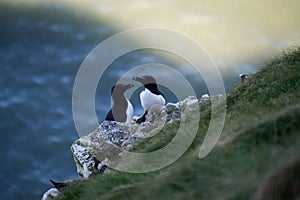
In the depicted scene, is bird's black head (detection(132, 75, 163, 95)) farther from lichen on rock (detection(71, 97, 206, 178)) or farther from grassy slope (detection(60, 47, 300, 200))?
grassy slope (detection(60, 47, 300, 200))

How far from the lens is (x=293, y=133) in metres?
8.48

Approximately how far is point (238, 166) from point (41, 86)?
22.0 metres

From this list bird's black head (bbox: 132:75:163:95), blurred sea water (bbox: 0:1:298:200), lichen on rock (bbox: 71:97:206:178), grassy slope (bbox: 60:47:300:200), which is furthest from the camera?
blurred sea water (bbox: 0:1:298:200)

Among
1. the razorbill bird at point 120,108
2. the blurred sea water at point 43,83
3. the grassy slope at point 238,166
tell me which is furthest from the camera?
the blurred sea water at point 43,83

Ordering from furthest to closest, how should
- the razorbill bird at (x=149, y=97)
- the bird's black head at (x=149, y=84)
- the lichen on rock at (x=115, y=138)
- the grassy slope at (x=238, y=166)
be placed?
the bird's black head at (x=149, y=84) → the razorbill bird at (x=149, y=97) → the lichen on rock at (x=115, y=138) → the grassy slope at (x=238, y=166)

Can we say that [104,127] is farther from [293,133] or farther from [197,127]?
[293,133]

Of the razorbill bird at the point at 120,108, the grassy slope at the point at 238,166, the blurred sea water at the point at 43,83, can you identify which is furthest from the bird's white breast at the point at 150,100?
the blurred sea water at the point at 43,83

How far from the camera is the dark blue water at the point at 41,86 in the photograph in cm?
2653

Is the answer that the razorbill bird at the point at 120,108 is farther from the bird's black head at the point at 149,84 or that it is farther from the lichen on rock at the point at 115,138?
the lichen on rock at the point at 115,138

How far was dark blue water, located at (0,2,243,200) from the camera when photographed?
26.5m

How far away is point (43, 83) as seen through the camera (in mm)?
29766

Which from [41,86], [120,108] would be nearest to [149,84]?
[120,108]

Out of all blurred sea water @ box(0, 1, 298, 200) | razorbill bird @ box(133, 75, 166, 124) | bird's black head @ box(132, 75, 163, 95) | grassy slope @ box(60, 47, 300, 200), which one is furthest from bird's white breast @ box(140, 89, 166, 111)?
blurred sea water @ box(0, 1, 298, 200)

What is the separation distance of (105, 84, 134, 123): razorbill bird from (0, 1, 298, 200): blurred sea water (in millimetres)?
8251
